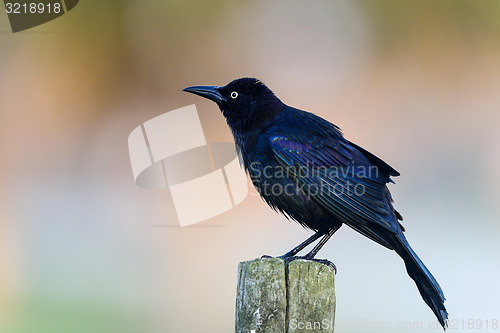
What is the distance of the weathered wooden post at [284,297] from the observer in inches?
129

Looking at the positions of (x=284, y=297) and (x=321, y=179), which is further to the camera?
(x=321, y=179)

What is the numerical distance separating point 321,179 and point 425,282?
1062 mm

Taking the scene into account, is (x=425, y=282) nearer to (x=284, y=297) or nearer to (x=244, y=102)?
(x=284, y=297)

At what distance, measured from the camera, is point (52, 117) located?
10055 mm

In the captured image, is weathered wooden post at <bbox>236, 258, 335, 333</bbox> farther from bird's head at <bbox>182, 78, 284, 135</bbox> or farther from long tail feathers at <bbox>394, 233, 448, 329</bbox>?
bird's head at <bbox>182, 78, 284, 135</bbox>

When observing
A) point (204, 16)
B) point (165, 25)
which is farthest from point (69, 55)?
point (204, 16)

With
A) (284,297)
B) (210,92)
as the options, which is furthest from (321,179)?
(210,92)

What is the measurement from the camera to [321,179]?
4.30 m

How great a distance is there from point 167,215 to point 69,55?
365cm

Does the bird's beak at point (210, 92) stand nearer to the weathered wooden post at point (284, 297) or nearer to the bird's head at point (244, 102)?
the bird's head at point (244, 102)

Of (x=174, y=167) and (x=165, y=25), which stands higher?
(x=165, y=25)

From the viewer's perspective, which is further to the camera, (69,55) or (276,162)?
(69,55)

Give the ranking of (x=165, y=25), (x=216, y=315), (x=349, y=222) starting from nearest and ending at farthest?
(x=349, y=222) → (x=216, y=315) → (x=165, y=25)

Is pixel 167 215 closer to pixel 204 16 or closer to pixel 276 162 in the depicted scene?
pixel 204 16
